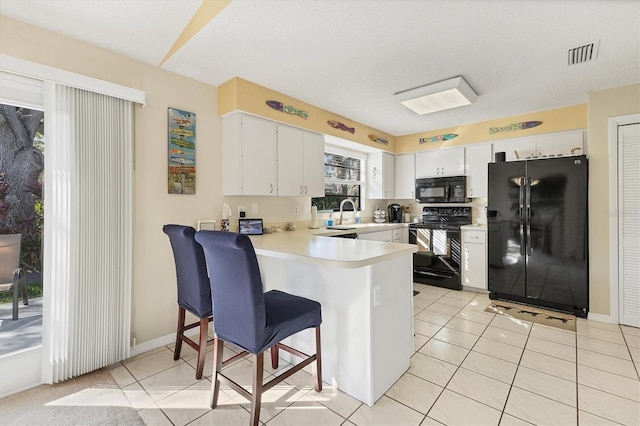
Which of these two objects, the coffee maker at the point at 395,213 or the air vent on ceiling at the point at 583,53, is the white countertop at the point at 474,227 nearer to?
the coffee maker at the point at 395,213

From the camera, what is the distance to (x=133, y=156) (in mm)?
2508

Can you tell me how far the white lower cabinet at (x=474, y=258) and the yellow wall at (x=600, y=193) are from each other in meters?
1.10

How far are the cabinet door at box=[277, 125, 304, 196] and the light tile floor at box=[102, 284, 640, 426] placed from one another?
1850mm

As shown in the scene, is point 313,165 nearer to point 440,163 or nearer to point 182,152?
point 182,152

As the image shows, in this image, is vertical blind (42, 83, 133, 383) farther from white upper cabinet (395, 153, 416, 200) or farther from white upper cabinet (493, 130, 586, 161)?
white upper cabinet (493, 130, 586, 161)

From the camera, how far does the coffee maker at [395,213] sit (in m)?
5.33

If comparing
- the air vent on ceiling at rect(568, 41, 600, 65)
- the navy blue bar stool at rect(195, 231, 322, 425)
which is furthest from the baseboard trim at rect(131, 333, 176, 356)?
the air vent on ceiling at rect(568, 41, 600, 65)

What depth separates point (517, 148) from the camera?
4145 mm

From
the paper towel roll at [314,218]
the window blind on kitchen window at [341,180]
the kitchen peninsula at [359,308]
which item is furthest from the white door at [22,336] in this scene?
the window blind on kitchen window at [341,180]

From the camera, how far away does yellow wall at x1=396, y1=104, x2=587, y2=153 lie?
12.1 ft

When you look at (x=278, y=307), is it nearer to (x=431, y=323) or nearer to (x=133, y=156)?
(x=133, y=156)

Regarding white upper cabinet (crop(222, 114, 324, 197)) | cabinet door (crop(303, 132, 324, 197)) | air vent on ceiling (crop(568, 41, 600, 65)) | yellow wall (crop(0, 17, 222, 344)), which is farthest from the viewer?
cabinet door (crop(303, 132, 324, 197))

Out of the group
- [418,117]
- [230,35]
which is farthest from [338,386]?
[418,117]

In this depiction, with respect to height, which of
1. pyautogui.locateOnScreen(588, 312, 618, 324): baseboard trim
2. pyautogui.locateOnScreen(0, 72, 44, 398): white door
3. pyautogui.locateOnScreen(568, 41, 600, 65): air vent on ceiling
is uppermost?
pyautogui.locateOnScreen(568, 41, 600, 65): air vent on ceiling
